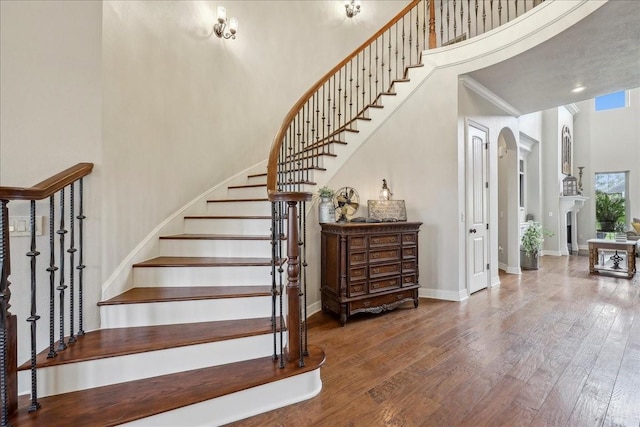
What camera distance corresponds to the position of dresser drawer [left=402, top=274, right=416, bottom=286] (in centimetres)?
345

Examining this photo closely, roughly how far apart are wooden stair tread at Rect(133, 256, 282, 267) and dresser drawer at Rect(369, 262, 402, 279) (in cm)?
117

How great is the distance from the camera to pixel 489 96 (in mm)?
4379

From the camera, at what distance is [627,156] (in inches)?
317

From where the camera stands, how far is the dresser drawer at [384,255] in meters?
3.21

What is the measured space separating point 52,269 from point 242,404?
4.04ft

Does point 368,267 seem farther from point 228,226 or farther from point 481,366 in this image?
point 228,226

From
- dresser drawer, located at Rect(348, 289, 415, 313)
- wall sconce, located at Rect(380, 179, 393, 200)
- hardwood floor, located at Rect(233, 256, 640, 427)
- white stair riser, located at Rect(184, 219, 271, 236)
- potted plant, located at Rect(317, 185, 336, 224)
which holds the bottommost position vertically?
hardwood floor, located at Rect(233, 256, 640, 427)

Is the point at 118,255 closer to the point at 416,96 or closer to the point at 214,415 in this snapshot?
the point at 214,415

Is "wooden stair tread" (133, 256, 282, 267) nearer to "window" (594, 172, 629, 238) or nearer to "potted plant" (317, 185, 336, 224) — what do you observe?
"potted plant" (317, 185, 336, 224)

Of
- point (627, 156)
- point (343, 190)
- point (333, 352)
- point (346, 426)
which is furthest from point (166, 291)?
point (627, 156)

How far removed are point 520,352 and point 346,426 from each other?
5.51ft

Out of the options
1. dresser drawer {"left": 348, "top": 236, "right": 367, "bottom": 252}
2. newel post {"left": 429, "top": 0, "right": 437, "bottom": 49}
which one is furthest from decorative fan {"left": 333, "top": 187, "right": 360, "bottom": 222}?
newel post {"left": 429, "top": 0, "right": 437, "bottom": 49}

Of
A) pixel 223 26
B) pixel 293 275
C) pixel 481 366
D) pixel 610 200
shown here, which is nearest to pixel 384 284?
pixel 481 366

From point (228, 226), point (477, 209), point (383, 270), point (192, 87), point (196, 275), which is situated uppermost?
point (192, 87)
